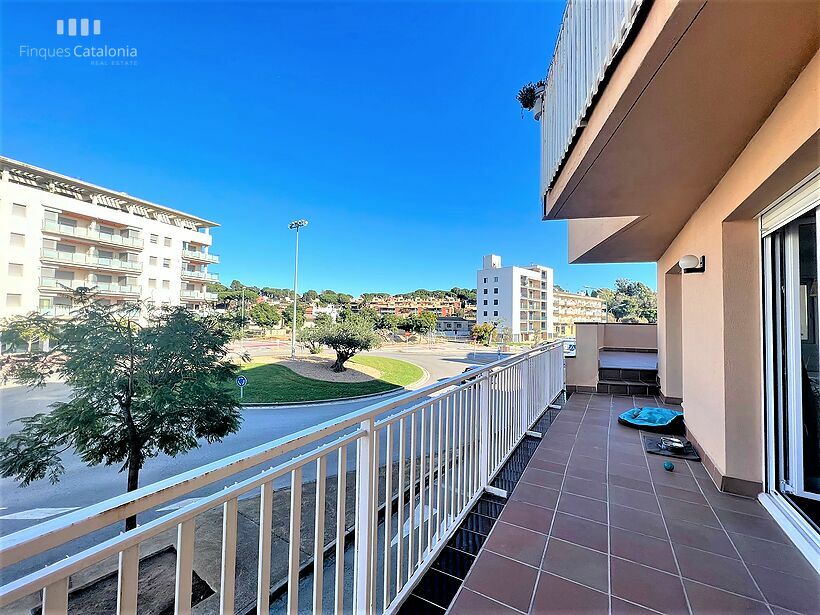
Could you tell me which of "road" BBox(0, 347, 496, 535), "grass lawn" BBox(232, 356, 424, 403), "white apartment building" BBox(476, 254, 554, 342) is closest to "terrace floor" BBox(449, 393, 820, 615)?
"road" BBox(0, 347, 496, 535)

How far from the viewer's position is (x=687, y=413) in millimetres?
3570

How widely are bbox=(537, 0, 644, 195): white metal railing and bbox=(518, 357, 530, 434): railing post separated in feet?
5.75

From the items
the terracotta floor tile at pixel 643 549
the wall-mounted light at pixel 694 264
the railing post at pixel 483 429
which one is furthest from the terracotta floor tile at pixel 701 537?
the wall-mounted light at pixel 694 264

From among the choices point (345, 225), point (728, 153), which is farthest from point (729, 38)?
point (345, 225)

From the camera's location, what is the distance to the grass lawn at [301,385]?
13.5 metres

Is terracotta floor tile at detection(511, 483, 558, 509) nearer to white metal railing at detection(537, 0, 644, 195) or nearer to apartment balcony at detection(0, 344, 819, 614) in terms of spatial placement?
apartment balcony at detection(0, 344, 819, 614)

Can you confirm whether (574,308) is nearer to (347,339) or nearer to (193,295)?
(347,339)

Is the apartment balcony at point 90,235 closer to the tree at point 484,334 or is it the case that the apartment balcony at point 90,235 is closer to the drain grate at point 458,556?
the drain grate at point 458,556

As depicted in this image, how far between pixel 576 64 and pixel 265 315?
3317cm

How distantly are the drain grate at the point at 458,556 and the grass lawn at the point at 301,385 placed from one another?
11652mm

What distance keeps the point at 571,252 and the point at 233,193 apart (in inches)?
923

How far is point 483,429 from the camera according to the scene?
2.44 meters

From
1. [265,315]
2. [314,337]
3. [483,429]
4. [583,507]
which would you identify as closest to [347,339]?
[314,337]

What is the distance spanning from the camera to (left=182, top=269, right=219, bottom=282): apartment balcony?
17.1 m
